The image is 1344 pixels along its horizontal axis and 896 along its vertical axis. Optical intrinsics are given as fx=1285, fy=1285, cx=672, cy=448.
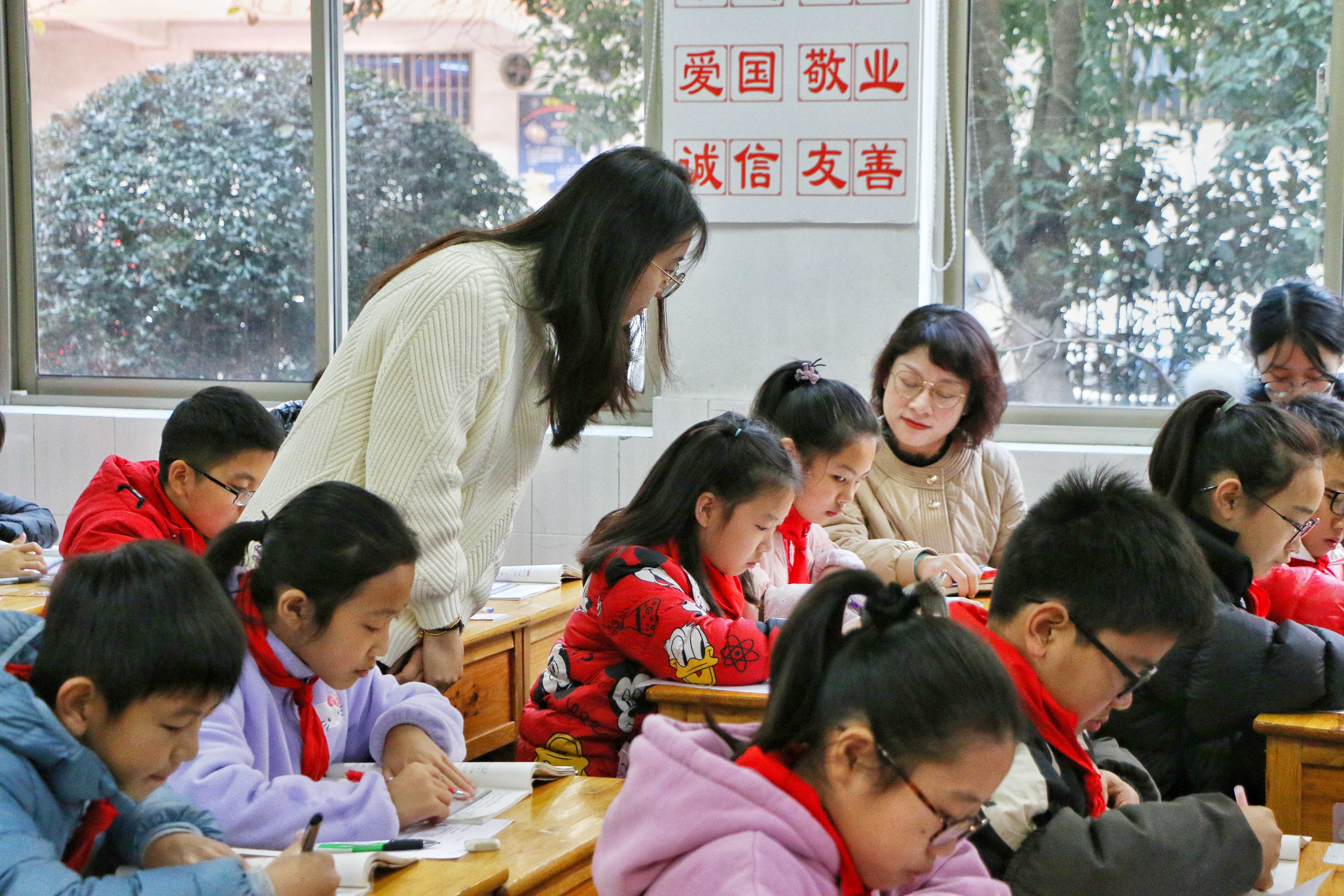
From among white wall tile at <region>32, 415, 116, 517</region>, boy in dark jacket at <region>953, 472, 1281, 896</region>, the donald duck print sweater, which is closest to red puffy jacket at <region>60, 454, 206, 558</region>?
the donald duck print sweater

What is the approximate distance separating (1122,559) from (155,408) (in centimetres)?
400

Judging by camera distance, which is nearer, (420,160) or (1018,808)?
(1018,808)

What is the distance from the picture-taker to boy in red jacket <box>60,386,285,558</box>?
2801 millimetres

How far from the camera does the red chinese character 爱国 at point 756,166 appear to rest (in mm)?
3793

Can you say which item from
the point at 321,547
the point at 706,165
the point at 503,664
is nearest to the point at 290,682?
the point at 321,547

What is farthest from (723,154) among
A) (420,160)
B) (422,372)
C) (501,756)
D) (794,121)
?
(422,372)

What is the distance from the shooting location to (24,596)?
289 centimetres

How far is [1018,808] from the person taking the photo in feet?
4.37

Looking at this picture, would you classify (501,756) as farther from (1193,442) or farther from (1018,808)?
(1018,808)

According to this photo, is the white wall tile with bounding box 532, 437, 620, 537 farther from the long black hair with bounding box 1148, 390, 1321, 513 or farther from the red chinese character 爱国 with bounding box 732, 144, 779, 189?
the long black hair with bounding box 1148, 390, 1321, 513

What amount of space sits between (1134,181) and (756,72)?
1.19 metres

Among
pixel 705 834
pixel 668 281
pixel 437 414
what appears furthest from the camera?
pixel 668 281

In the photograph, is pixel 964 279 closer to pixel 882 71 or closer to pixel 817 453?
pixel 882 71

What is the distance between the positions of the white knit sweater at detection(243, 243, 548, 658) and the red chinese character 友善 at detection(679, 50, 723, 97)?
6.78ft
